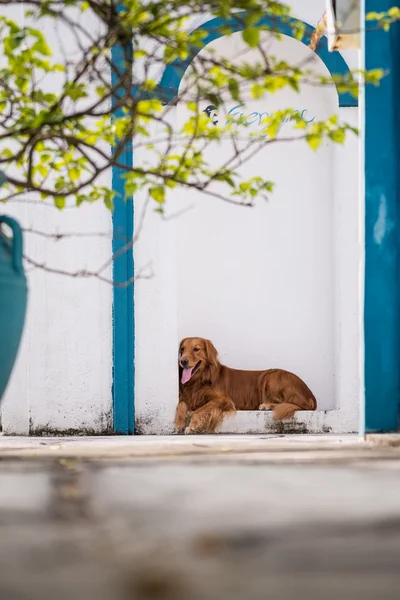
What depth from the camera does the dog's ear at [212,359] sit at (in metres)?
6.36

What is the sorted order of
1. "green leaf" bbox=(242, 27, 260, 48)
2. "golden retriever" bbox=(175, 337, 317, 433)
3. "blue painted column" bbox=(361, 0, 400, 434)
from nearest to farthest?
"green leaf" bbox=(242, 27, 260, 48) < "blue painted column" bbox=(361, 0, 400, 434) < "golden retriever" bbox=(175, 337, 317, 433)

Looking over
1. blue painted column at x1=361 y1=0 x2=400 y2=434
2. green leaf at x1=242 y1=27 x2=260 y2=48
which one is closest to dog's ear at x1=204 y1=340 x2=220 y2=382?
blue painted column at x1=361 y1=0 x2=400 y2=434

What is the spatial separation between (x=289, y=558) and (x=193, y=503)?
51 cm

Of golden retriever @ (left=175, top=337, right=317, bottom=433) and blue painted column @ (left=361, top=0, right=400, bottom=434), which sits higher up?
blue painted column @ (left=361, top=0, right=400, bottom=434)

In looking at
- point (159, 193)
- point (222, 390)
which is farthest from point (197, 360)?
point (159, 193)

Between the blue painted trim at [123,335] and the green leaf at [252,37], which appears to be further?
the blue painted trim at [123,335]

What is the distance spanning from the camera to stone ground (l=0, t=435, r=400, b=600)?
101cm

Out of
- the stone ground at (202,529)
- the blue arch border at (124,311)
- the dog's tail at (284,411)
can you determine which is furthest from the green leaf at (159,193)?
the dog's tail at (284,411)

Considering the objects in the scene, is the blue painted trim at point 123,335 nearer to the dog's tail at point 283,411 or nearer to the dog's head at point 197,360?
the dog's head at point 197,360

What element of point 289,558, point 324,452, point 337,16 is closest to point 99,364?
point 337,16

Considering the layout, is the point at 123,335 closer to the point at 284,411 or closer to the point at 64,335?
the point at 64,335

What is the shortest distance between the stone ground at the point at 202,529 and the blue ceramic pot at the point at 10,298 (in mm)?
277

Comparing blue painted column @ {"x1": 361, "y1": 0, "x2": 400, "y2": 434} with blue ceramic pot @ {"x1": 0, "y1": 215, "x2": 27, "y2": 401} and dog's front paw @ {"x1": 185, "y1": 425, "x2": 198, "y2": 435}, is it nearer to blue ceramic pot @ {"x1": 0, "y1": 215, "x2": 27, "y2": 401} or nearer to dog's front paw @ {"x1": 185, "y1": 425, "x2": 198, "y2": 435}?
blue ceramic pot @ {"x1": 0, "y1": 215, "x2": 27, "y2": 401}

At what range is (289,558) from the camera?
1146mm
